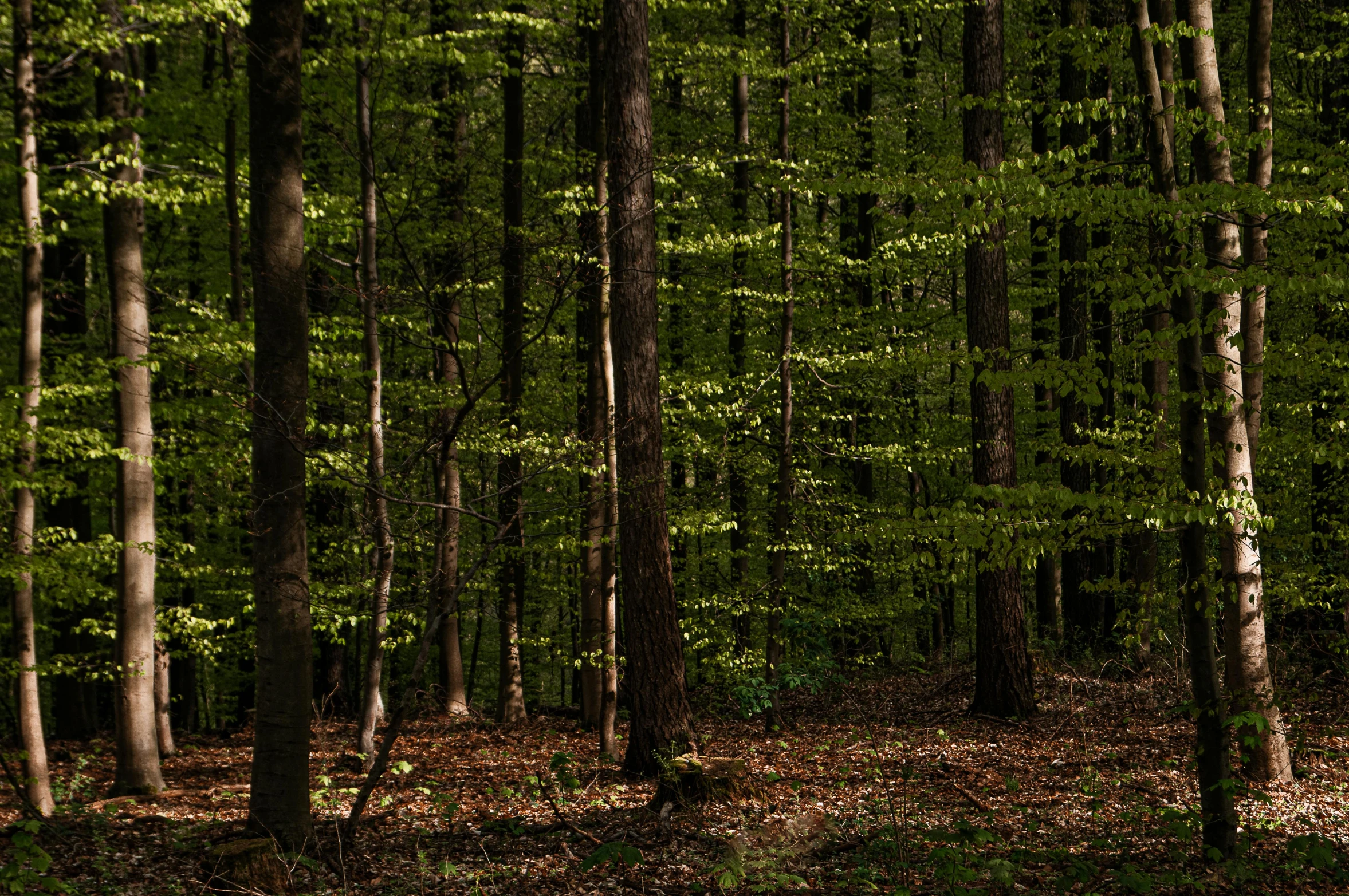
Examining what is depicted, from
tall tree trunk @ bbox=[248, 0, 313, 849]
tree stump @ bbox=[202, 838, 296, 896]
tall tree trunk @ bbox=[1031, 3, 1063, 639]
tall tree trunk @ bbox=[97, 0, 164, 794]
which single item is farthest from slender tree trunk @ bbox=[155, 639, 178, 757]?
tall tree trunk @ bbox=[1031, 3, 1063, 639]

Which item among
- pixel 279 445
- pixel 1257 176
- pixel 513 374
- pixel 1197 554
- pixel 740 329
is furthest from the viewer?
pixel 740 329

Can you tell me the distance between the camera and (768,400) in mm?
12422

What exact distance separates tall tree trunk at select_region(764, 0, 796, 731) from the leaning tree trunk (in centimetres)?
741

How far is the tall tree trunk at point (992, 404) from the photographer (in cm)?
986

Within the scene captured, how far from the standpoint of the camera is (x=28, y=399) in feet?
26.2

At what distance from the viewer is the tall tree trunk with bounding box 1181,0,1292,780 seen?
5586 mm

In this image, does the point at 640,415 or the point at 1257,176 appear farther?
the point at 640,415

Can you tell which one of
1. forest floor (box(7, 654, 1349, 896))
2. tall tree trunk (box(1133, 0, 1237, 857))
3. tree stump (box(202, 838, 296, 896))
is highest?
tall tree trunk (box(1133, 0, 1237, 857))

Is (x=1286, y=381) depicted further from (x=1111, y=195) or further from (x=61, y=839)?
(x=61, y=839)

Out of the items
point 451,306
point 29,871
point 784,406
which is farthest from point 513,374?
point 29,871

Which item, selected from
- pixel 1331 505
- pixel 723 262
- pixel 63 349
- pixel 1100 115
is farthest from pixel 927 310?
pixel 63 349

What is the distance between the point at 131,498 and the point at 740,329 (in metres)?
8.36

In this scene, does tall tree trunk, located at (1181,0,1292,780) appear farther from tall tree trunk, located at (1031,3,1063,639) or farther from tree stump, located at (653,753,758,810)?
tall tree trunk, located at (1031,3,1063,639)

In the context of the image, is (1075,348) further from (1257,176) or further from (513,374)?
(513,374)
